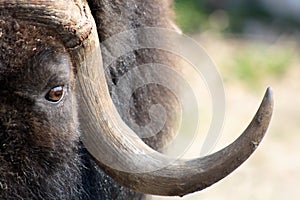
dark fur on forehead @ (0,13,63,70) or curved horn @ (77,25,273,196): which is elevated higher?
dark fur on forehead @ (0,13,63,70)

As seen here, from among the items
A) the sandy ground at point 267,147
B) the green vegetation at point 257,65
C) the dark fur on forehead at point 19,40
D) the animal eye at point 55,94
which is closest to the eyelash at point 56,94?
the animal eye at point 55,94

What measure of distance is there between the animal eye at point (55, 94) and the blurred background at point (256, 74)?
2.21m

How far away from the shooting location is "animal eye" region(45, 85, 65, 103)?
8.33 ft

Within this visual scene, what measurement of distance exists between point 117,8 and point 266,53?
214 inches

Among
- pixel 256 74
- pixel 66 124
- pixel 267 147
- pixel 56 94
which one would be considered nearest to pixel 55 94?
pixel 56 94

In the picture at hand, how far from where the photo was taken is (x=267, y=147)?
6434 mm

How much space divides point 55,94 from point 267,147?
405 centimetres

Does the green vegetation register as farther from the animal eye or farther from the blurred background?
the animal eye

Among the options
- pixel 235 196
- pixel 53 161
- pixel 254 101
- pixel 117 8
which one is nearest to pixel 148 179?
pixel 53 161

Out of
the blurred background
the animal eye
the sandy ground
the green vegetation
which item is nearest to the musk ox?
the animal eye

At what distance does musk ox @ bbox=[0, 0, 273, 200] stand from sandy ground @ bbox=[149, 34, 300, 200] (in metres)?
2.00

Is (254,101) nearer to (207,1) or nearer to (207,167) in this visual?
(207,1)

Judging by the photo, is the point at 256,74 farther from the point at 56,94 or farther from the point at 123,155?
the point at 56,94

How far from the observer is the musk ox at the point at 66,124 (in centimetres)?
247
